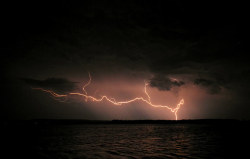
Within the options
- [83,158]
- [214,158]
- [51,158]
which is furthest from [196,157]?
[51,158]

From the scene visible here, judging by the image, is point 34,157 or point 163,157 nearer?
point 163,157

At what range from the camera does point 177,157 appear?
48.4 ft

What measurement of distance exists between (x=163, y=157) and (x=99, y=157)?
5.18m

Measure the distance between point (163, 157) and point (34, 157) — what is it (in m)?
10.8

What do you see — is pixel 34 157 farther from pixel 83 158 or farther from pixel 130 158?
pixel 130 158

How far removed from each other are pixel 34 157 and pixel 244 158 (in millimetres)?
17439

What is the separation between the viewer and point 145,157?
14.8m

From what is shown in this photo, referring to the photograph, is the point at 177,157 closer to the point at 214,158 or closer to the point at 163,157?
the point at 163,157

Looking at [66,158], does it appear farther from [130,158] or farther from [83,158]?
[130,158]

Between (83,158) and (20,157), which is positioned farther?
(20,157)

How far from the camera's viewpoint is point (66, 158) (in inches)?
584

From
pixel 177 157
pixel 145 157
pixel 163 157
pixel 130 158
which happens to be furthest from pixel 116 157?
pixel 177 157

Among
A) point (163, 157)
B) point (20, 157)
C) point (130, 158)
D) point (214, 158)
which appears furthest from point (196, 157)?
point (20, 157)

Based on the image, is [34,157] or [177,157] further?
[34,157]
